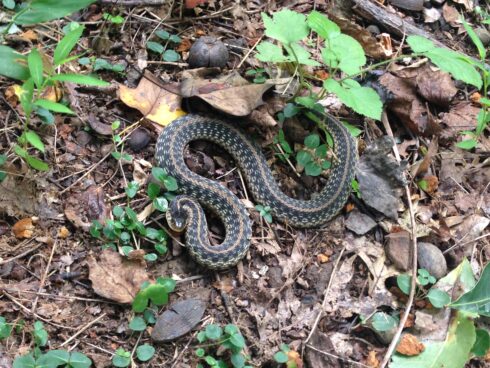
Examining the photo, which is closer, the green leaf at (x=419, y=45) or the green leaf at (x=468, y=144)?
the green leaf at (x=419, y=45)

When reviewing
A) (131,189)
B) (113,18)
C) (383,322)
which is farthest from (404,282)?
(113,18)

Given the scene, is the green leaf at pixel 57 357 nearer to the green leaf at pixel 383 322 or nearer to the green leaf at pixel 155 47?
the green leaf at pixel 383 322

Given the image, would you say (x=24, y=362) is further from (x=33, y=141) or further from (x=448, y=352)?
(x=448, y=352)

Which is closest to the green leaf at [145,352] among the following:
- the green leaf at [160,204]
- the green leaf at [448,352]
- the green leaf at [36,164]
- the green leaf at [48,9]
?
the green leaf at [160,204]

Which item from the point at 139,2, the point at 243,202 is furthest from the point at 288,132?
the point at 139,2

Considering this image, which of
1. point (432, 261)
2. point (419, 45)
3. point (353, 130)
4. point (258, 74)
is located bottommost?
point (432, 261)

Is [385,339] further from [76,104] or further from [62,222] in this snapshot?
[76,104]

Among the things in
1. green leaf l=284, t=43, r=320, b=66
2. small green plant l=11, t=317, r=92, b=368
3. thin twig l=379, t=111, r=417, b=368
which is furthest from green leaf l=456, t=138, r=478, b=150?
small green plant l=11, t=317, r=92, b=368
